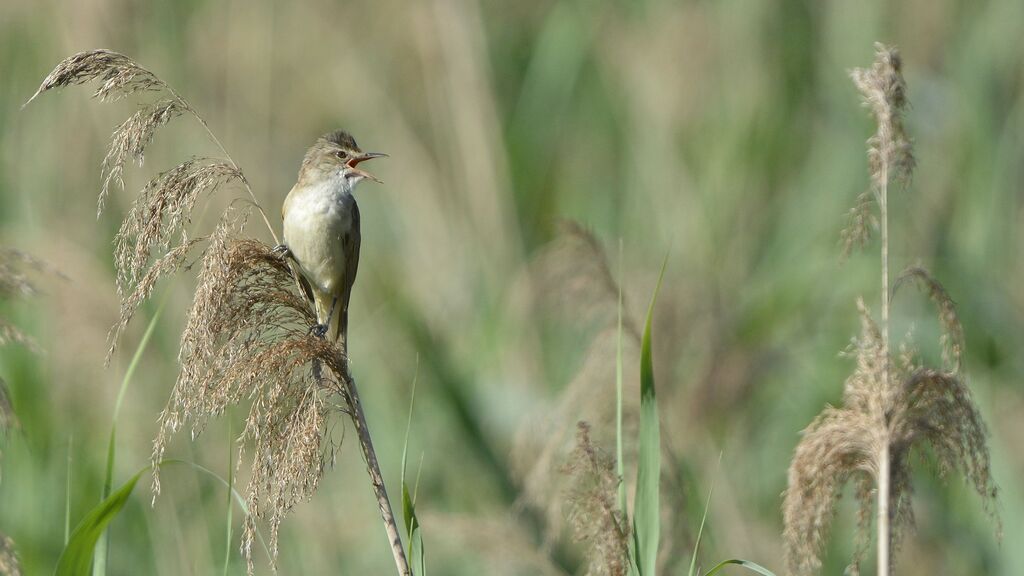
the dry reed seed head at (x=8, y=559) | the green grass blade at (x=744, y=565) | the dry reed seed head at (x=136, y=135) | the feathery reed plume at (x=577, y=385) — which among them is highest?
the feathery reed plume at (x=577, y=385)

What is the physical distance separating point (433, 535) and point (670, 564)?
89 cm

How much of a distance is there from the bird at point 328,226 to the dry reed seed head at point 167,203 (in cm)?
93

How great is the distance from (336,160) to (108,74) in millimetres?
1285

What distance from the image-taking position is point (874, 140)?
217 centimetres

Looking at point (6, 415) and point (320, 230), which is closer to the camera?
point (6, 415)

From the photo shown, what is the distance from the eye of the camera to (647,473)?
1992 mm

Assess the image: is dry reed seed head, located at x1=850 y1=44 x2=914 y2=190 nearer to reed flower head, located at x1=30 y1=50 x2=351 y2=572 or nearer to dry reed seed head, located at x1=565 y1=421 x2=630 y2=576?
dry reed seed head, located at x1=565 y1=421 x2=630 y2=576

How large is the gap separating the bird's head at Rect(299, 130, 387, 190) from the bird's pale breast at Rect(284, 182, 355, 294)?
0.03 meters

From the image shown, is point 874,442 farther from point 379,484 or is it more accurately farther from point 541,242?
point 541,242

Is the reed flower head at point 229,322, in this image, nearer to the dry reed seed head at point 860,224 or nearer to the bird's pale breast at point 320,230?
the dry reed seed head at point 860,224

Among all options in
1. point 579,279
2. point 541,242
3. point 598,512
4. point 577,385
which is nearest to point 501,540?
point 577,385

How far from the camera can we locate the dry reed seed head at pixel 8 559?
71.7 inches

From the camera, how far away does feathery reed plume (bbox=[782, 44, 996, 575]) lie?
2039 millimetres

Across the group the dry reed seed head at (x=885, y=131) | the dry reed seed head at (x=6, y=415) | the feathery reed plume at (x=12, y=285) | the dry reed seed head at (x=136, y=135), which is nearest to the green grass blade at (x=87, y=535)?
the dry reed seed head at (x=6, y=415)
